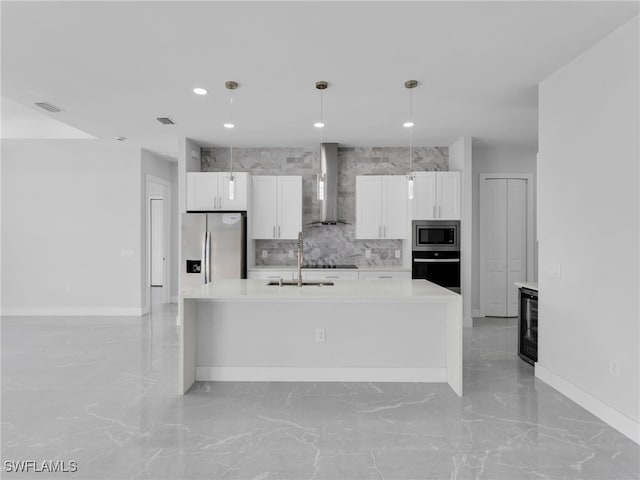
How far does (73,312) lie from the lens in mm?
6285

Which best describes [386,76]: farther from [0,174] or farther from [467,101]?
[0,174]

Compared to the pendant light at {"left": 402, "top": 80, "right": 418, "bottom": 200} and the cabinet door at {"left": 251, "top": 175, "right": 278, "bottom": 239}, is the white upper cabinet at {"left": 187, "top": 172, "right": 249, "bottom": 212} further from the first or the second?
the pendant light at {"left": 402, "top": 80, "right": 418, "bottom": 200}

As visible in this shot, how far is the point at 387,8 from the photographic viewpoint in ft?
7.80

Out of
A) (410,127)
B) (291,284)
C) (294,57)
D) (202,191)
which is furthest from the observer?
(202,191)

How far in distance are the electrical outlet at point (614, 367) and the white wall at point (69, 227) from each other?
599 centimetres

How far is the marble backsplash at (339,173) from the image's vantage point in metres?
6.02

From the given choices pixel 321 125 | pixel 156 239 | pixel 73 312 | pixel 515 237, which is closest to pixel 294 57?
pixel 321 125

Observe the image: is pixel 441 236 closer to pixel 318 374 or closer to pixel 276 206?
pixel 276 206

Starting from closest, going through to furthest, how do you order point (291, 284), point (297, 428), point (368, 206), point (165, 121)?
point (297, 428) < point (291, 284) < point (165, 121) < point (368, 206)

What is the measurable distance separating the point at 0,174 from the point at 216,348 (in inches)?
211

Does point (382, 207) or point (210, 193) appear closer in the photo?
point (210, 193)

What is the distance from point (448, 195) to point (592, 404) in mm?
3252

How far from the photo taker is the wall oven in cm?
554

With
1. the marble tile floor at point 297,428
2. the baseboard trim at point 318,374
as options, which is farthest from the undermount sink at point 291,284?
the marble tile floor at point 297,428
